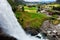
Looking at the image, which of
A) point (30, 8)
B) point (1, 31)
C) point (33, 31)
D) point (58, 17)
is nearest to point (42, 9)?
point (30, 8)

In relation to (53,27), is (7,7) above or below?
above

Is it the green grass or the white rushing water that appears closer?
the white rushing water

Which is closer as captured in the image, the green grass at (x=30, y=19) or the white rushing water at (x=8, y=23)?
the white rushing water at (x=8, y=23)

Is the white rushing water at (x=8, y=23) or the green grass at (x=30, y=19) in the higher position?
the white rushing water at (x=8, y=23)

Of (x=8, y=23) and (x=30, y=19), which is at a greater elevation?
(x=8, y=23)

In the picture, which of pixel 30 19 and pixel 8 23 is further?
pixel 30 19

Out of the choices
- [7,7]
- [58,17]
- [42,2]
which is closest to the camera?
[7,7]

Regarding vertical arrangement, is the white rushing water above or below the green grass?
above

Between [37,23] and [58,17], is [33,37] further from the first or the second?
[58,17]
